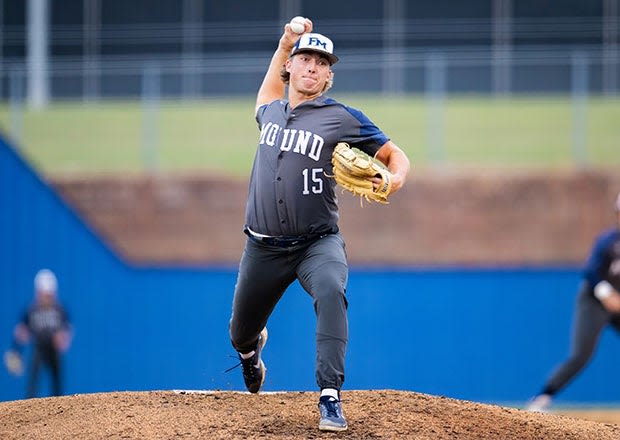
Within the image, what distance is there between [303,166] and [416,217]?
406 inches

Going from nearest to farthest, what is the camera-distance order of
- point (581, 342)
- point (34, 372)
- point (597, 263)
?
1. point (597, 263)
2. point (581, 342)
3. point (34, 372)

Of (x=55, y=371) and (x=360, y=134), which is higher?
(x=360, y=134)

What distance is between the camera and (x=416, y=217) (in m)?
16.5

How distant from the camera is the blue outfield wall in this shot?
14508 mm

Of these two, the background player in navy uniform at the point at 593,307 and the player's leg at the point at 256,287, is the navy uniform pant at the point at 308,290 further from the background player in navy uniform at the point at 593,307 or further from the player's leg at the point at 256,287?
the background player in navy uniform at the point at 593,307

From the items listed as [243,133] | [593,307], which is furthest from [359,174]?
[243,133]

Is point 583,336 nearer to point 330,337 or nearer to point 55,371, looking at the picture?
point 330,337

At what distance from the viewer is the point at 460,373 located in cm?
1459

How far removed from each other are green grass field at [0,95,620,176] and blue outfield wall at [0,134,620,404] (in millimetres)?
3375

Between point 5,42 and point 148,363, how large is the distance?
8.07 m

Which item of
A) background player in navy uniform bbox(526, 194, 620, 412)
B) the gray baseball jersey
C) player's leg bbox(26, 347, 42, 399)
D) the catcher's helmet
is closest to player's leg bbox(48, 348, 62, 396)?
player's leg bbox(26, 347, 42, 399)

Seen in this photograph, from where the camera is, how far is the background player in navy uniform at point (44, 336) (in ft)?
48.0

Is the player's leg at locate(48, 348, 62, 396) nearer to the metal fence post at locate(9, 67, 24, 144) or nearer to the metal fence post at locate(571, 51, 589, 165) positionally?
the metal fence post at locate(9, 67, 24, 144)

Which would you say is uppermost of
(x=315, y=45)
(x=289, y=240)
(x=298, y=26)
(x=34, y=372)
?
(x=298, y=26)
